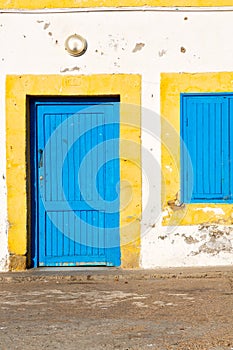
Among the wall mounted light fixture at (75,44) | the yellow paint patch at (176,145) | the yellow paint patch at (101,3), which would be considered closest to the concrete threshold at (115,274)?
the yellow paint patch at (176,145)

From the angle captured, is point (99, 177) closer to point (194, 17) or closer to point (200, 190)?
point (200, 190)

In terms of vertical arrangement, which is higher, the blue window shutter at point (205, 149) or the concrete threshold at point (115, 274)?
the blue window shutter at point (205, 149)

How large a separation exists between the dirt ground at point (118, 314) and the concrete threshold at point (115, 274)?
3.2 inches

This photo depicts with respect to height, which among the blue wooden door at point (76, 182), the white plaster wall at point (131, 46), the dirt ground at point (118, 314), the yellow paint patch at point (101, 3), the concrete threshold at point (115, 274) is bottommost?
the dirt ground at point (118, 314)

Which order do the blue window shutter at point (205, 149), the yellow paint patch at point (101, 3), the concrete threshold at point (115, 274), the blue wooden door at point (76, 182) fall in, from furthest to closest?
the blue wooden door at point (76, 182) → the blue window shutter at point (205, 149) → the yellow paint patch at point (101, 3) → the concrete threshold at point (115, 274)

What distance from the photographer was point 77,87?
9500 mm

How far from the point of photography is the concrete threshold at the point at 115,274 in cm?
922

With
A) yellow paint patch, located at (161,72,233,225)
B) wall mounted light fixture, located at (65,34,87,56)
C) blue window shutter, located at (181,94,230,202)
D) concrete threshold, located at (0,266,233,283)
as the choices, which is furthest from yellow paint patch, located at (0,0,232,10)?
concrete threshold, located at (0,266,233,283)

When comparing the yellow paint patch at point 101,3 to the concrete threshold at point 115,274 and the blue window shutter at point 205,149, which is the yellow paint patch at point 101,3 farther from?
the concrete threshold at point 115,274

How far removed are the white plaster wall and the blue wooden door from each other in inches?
18.3

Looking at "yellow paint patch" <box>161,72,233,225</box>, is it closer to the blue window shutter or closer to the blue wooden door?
the blue window shutter

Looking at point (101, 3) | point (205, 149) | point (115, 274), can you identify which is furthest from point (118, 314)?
point (101, 3)

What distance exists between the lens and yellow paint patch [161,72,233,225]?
9484 mm

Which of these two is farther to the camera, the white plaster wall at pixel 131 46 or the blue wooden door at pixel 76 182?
the blue wooden door at pixel 76 182
